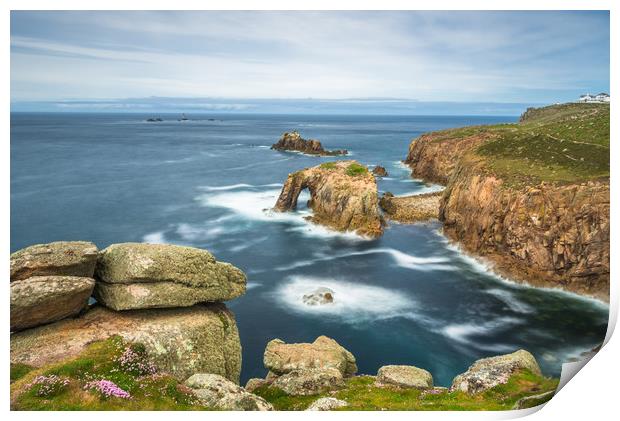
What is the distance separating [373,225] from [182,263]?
1587 inches

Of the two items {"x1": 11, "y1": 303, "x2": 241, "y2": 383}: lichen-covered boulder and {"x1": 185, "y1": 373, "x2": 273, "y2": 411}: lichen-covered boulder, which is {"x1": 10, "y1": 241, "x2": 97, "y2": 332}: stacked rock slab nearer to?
{"x1": 11, "y1": 303, "x2": 241, "y2": 383}: lichen-covered boulder

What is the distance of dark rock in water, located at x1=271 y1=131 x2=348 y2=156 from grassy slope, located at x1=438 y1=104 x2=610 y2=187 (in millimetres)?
87551

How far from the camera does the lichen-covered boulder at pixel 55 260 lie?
2261 cm

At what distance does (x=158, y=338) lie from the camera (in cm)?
2297

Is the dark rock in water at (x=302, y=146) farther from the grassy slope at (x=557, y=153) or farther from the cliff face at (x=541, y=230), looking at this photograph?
the cliff face at (x=541, y=230)

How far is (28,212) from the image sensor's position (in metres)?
45.3

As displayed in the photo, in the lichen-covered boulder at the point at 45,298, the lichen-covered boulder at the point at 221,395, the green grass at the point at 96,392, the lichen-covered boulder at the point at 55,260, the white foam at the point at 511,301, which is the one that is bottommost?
the white foam at the point at 511,301

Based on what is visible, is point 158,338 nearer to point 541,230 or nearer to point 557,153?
point 541,230

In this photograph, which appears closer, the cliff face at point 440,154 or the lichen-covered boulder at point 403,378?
the lichen-covered boulder at point 403,378

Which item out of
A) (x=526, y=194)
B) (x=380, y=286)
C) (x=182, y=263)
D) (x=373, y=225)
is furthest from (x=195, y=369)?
(x=373, y=225)

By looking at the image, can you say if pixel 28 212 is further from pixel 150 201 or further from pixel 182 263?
pixel 182 263

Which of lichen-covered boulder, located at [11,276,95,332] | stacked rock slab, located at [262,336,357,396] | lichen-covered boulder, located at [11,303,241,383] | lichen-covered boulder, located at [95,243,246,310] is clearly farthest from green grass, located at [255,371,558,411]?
lichen-covered boulder, located at [11,276,95,332]

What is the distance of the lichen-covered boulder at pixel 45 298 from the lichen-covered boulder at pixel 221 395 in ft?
24.3

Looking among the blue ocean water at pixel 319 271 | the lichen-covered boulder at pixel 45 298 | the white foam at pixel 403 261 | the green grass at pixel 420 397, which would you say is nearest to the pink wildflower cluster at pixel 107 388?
the lichen-covered boulder at pixel 45 298
